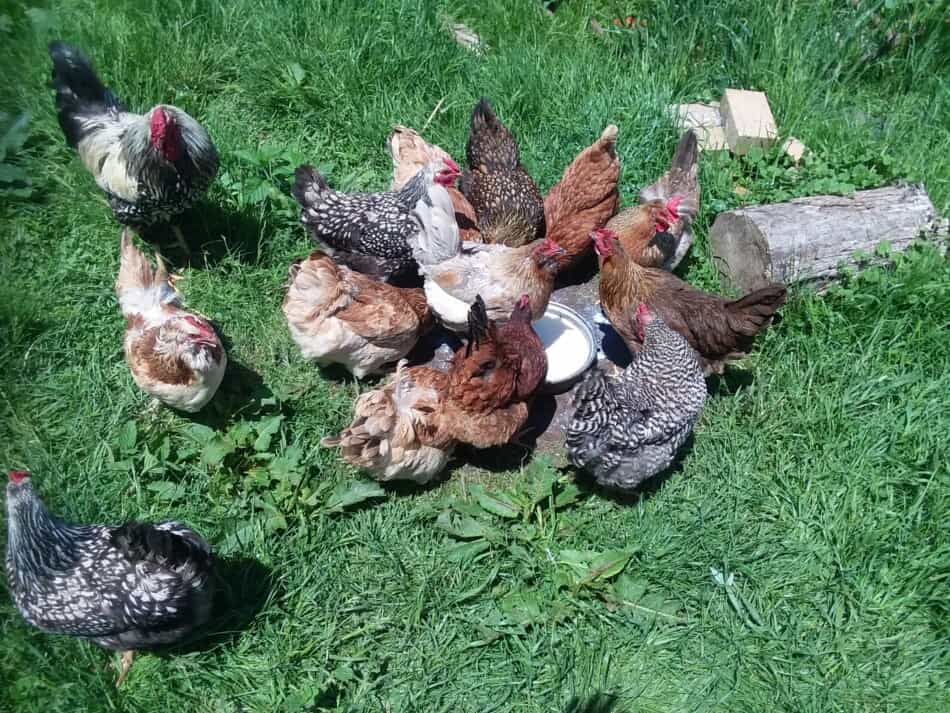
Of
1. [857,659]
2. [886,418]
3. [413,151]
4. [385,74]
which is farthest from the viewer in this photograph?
[385,74]

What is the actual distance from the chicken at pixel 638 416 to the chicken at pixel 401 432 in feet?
2.29

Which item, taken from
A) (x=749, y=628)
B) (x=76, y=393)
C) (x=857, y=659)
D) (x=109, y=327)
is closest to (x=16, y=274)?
(x=109, y=327)

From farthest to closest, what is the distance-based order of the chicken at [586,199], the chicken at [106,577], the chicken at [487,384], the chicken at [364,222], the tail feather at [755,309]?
the chicken at [586,199]
the chicken at [364,222]
the tail feather at [755,309]
the chicken at [487,384]
the chicken at [106,577]

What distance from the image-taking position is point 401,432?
357 cm

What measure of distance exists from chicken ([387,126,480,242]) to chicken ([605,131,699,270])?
3.04 ft

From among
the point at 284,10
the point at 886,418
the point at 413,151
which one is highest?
the point at 284,10

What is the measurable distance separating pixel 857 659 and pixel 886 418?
135 cm

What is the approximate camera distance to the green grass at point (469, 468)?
10.7 ft

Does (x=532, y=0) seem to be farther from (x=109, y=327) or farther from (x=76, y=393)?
(x=76, y=393)

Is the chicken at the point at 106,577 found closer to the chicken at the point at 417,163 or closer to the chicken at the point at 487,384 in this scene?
the chicken at the point at 487,384

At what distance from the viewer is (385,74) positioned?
225 inches

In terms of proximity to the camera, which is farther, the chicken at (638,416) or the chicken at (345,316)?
the chicken at (345,316)

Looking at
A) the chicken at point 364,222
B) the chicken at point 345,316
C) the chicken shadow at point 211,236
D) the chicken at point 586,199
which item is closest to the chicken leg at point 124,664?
the chicken at point 345,316

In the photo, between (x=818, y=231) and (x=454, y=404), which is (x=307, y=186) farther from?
(x=818, y=231)
